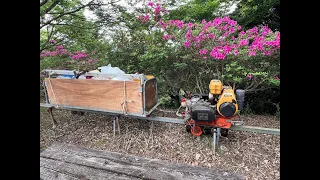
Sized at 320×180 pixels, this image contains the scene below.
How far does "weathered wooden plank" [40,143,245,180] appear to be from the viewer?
1229 mm

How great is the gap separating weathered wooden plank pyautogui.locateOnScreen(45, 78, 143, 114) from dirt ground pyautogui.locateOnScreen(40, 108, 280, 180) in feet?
2.05

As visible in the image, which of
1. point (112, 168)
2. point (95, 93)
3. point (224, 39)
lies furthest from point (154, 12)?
point (112, 168)

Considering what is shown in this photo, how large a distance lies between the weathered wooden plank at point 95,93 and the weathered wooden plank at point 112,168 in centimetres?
130

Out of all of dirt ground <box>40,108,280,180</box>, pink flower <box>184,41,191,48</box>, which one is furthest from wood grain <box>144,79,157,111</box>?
pink flower <box>184,41,191,48</box>

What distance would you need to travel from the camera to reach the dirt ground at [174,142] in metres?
2.60

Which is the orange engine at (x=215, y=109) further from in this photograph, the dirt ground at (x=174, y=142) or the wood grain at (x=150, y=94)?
the wood grain at (x=150, y=94)

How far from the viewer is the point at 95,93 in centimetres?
292

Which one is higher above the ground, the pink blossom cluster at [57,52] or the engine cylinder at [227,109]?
the pink blossom cluster at [57,52]

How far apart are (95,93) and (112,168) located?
5.87ft

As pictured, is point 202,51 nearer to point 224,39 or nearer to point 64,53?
point 224,39

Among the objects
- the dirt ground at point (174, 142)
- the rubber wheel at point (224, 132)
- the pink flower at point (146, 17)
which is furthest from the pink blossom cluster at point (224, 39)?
the dirt ground at point (174, 142)
